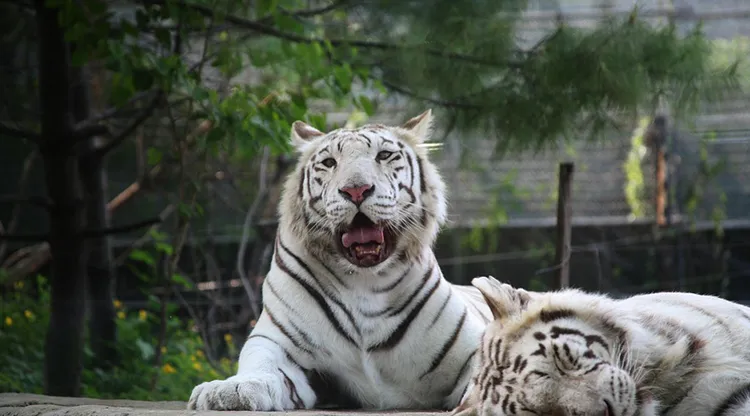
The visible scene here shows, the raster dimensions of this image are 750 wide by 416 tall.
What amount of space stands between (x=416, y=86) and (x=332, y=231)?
6.40ft

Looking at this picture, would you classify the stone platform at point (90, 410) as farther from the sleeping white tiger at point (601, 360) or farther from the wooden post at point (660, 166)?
the wooden post at point (660, 166)

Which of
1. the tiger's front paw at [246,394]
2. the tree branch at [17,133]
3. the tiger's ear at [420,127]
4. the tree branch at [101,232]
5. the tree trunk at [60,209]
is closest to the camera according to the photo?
the tiger's front paw at [246,394]

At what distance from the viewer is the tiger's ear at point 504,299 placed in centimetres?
235

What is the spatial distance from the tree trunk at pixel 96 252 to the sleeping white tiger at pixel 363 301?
93.2 inches

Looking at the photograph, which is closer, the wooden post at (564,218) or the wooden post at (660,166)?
the wooden post at (564,218)

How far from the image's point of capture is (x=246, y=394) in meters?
2.82

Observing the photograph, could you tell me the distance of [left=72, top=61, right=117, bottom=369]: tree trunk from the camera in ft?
18.1

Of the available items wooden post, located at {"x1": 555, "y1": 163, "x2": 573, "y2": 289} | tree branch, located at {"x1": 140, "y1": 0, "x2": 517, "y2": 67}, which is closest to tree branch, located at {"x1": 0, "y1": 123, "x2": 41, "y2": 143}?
tree branch, located at {"x1": 140, "y1": 0, "x2": 517, "y2": 67}

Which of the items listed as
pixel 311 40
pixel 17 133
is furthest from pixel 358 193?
pixel 17 133

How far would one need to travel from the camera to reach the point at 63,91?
499 cm

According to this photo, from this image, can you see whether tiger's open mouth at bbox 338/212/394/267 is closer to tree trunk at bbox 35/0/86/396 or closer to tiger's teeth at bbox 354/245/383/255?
tiger's teeth at bbox 354/245/383/255

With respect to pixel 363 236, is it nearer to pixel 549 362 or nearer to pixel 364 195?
pixel 364 195

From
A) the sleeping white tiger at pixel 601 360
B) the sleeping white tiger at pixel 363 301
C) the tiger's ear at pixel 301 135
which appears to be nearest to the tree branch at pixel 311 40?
the tiger's ear at pixel 301 135

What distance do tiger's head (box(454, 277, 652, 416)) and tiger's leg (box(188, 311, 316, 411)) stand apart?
78 cm
